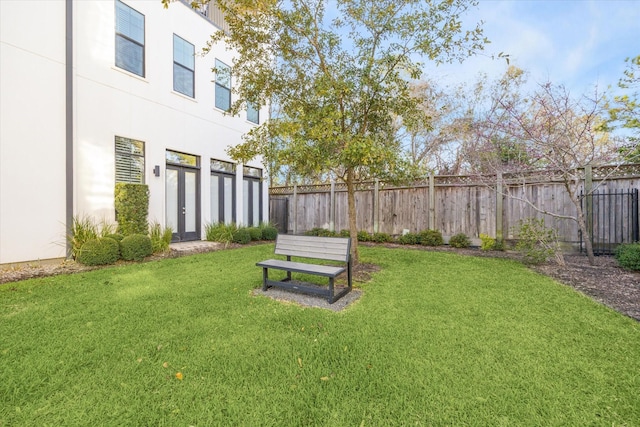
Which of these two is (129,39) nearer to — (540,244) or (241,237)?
(241,237)

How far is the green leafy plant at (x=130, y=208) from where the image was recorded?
6922 millimetres

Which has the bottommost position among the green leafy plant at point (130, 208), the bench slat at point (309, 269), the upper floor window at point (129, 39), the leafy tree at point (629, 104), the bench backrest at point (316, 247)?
the bench slat at point (309, 269)

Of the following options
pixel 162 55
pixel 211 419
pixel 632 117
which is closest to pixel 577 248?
pixel 632 117

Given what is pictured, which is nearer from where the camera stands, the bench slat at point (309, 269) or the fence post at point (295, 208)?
the bench slat at point (309, 269)

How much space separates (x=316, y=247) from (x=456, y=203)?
21.2ft

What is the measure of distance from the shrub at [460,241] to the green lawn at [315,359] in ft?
14.1

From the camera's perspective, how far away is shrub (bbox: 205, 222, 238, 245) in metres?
9.20

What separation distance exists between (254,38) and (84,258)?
5.61m

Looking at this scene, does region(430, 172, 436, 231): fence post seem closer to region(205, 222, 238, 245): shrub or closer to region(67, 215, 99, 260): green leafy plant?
region(205, 222, 238, 245): shrub

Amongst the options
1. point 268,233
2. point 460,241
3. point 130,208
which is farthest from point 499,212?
point 130,208

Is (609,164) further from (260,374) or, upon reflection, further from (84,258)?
(84,258)

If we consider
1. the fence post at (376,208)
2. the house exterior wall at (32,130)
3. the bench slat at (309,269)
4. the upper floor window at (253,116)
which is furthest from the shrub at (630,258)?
the house exterior wall at (32,130)

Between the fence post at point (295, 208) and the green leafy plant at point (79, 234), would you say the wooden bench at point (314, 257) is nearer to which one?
the green leafy plant at point (79, 234)

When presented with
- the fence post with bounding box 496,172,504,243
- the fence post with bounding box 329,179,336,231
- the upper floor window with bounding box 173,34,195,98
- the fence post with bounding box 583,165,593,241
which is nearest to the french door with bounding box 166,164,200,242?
the upper floor window with bounding box 173,34,195,98
